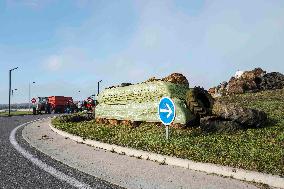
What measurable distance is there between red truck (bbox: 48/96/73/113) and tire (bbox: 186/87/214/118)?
44.2m

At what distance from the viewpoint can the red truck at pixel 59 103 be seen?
56.8 metres

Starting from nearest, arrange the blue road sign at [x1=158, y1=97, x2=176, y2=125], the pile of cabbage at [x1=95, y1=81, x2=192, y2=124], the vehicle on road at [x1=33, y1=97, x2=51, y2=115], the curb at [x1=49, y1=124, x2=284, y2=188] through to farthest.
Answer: the curb at [x1=49, y1=124, x2=284, y2=188] → the blue road sign at [x1=158, y1=97, x2=176, y2=125] → the pile of cabbage at [x1=95, y1=81, x2=192, y2=124] → the vehicle on road at [x1=33, y1=97, x2=51, y2=115]

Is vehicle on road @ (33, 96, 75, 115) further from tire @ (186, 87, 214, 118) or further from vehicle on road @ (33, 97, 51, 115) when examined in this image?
tire @ (186, 87, 214, 118)

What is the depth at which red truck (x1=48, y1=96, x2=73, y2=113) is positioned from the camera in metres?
56.8

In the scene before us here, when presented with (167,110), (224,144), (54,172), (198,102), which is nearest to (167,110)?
(167,110)

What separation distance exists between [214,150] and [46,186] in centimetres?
423

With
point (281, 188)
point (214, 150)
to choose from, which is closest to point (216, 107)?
point (214, 150)

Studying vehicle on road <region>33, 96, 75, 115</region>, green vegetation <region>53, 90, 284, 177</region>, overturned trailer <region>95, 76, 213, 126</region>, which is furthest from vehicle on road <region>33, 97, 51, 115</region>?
green vegetation <region>53, 90, 284, 177</region>

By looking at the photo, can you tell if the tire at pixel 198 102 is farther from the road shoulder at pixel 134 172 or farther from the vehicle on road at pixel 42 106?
the vehicle on road at pixel 42 106

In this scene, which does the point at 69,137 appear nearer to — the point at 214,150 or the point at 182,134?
the point at 182,134

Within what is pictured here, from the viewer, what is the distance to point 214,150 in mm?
9414

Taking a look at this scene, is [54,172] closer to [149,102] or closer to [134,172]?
[134,172]

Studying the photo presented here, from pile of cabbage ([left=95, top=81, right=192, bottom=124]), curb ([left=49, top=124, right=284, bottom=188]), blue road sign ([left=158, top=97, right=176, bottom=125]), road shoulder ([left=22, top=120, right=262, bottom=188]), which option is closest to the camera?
curb ([left=49, top=124, right=284, bottom=188])

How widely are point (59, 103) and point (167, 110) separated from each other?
48.0 metres
